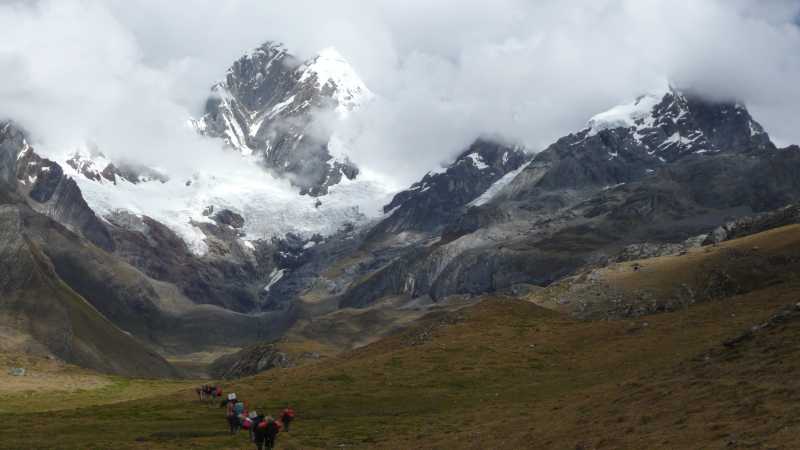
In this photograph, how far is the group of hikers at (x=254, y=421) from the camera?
55.9 m

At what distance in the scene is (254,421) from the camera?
59406 mm

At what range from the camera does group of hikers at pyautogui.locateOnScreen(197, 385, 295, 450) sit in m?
55.9

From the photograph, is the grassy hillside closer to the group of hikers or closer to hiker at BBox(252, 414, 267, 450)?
the group of hikers

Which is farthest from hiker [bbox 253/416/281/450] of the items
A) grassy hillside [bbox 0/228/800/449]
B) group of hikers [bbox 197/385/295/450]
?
grassy hillside [bbox 0/228/800/449]

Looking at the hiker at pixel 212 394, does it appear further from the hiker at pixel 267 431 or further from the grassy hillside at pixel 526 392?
the hiker at pixel 267 431

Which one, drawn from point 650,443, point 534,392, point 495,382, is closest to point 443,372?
point 495,382

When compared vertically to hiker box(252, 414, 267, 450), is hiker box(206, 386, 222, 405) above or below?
above

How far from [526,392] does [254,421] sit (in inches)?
1392

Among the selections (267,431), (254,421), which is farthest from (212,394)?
(267,431)

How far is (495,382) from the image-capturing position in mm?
Answer: 98125

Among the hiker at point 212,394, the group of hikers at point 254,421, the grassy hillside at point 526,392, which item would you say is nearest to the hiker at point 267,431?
the group of hikers at point 254,421

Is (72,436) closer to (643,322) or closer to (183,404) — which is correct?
(183,404)

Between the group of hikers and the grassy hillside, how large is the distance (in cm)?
140

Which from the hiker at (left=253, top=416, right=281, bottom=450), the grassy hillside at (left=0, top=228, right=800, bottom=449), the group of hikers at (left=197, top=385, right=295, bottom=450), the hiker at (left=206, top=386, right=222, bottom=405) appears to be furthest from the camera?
the hiker at (left=206, top=386, right=222, bottom=405)
